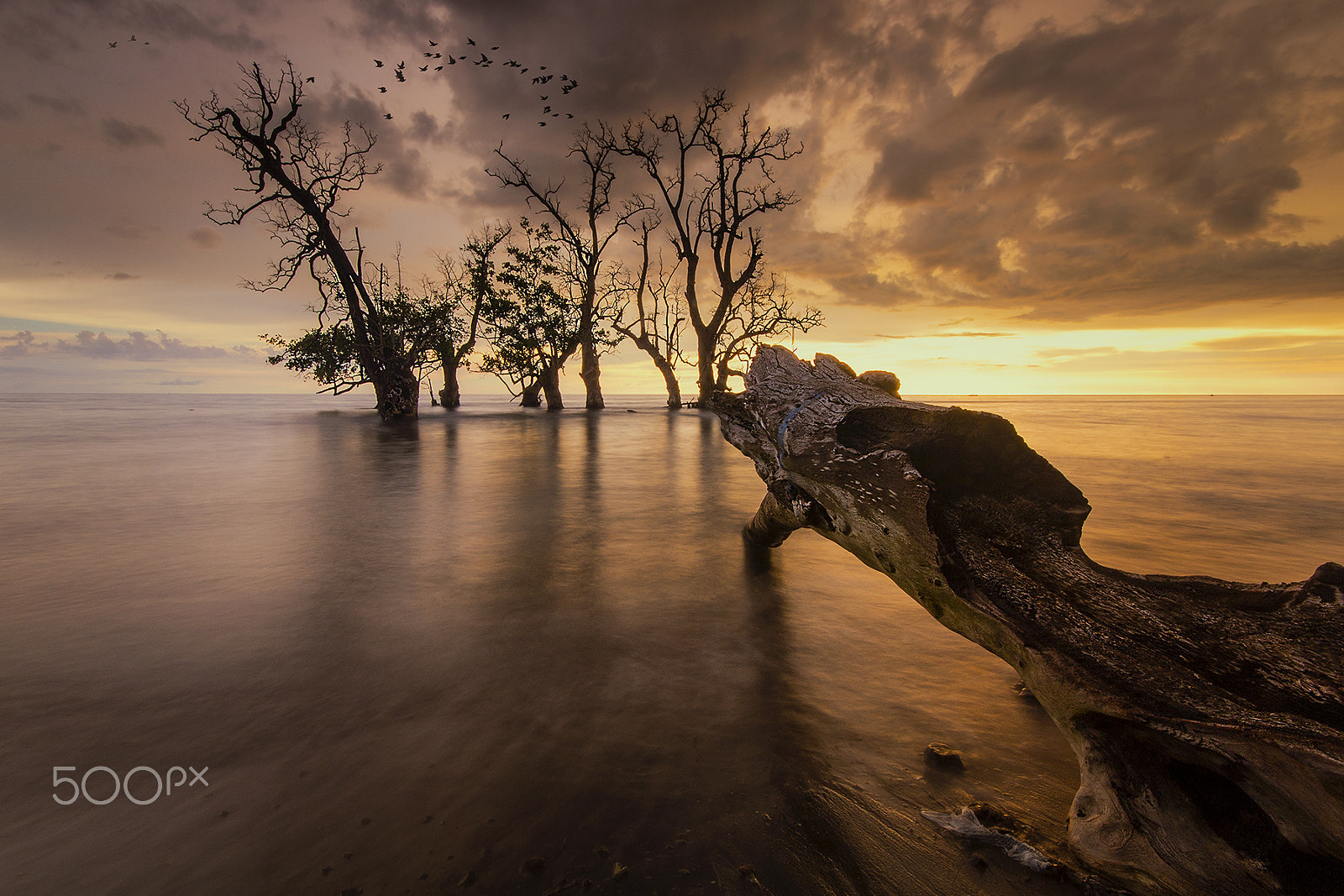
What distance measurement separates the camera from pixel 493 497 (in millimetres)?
6633

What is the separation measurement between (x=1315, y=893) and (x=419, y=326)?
78.4ft

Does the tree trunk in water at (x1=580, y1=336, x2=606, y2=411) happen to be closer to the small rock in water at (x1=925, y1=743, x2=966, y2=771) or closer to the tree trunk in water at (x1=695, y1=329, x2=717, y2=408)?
the tree trunk in water at (x1=695, y1=329, x2=717, y2=408)

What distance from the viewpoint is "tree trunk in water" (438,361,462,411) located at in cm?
2819

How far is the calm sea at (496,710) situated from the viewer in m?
1.39

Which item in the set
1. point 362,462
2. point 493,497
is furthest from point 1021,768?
point 362,462

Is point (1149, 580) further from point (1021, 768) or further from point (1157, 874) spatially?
point (1157, 874)

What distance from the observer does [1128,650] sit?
4.77 ft

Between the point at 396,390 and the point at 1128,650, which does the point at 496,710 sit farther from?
the point at 396,390

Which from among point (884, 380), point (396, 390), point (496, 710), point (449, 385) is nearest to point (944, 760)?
point (496, 710)
